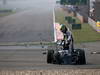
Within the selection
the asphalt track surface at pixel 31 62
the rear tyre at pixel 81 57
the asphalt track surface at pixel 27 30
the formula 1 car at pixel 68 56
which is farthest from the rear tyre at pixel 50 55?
the asphalt track surface at pixel 27 30

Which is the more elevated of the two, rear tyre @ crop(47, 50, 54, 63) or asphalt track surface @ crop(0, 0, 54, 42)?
rear tyre @ crop(47, 50, 54, 63)

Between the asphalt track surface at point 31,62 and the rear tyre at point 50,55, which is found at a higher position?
the rear tyre at point 50,55

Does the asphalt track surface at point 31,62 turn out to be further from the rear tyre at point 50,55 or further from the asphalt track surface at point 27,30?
the asphalt track surface at point 27,30

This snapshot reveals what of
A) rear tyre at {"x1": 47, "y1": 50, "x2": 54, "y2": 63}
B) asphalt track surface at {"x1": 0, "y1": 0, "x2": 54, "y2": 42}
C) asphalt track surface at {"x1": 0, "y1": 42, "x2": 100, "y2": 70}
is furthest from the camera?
asphalt track surface at {"x1": 0, "y1": 0, "x2": 54, "y2": 42}

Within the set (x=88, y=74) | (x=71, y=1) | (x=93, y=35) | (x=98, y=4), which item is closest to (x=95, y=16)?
(x=98, y=4)

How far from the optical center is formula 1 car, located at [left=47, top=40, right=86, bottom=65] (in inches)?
775

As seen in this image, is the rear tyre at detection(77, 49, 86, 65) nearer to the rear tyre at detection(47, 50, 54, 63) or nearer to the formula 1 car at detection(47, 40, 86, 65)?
the formula 1 car at detection(47, 40, 86, 65)

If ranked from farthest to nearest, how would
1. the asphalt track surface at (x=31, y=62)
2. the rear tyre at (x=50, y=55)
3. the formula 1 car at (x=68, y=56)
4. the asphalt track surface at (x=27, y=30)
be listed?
1. the asphalt track surface at (x=27, y=30)
2. the rear tyre at (x=50, y=55)
3. the formula 1 car at (x=68, y=56)
4. the asphalt track surface at (x=31, y=62)

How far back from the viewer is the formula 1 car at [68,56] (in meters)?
19.7

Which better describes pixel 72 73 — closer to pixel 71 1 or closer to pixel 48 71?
pixel 48 71

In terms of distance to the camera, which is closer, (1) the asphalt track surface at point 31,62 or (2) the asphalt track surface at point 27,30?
(1) the asphalt track surface at point 31,62

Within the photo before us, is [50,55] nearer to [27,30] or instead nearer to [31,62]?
[31,62]

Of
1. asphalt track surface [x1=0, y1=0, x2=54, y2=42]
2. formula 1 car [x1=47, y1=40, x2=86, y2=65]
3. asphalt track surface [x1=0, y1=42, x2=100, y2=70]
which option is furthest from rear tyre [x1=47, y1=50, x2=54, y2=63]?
asphalt track surface [x1=0, y1=0, x2=54, y2=42]

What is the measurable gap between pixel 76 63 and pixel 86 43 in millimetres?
17940
